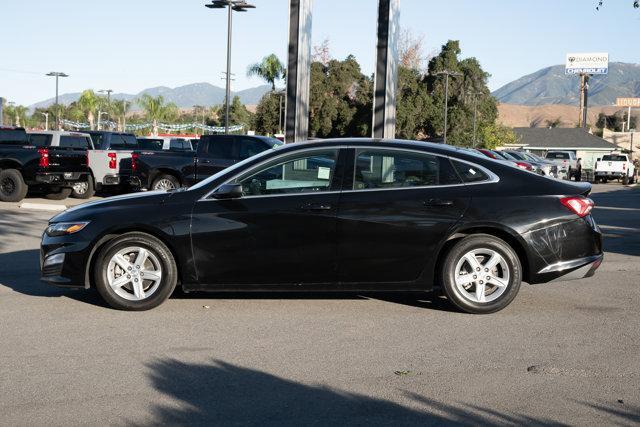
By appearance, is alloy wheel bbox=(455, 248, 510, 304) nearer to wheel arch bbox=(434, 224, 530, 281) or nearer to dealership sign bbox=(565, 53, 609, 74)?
wheel arch bbox=(434, 224, 530, 281)

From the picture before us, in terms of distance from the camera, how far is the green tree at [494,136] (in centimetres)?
7675

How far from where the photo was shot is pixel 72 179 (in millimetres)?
21172

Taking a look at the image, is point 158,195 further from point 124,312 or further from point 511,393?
point 511,393

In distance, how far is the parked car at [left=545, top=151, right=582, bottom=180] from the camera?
48.6m

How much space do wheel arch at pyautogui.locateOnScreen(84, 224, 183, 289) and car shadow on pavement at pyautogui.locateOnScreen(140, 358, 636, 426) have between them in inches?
85.1

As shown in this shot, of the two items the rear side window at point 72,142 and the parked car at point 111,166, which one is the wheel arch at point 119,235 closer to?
the parked car at point 111,166

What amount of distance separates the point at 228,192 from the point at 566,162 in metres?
44.7

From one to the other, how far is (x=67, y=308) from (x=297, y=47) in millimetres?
11100

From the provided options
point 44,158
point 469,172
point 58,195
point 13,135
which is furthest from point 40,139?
point 469,172

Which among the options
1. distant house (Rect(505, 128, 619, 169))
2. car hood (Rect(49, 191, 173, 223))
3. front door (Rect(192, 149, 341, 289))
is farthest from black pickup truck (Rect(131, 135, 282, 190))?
distant house (Rect(505, 128, 619, 169))

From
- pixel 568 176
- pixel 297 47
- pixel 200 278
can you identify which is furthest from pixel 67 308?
pixel 568 176

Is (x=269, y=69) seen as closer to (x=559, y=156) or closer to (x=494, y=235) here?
(x=559, y=156)

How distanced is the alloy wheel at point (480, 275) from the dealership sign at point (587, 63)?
12526 centimetres

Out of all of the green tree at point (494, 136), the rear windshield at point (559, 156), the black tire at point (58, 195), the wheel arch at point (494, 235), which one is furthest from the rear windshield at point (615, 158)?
the wheel arch at point (494, 235)
